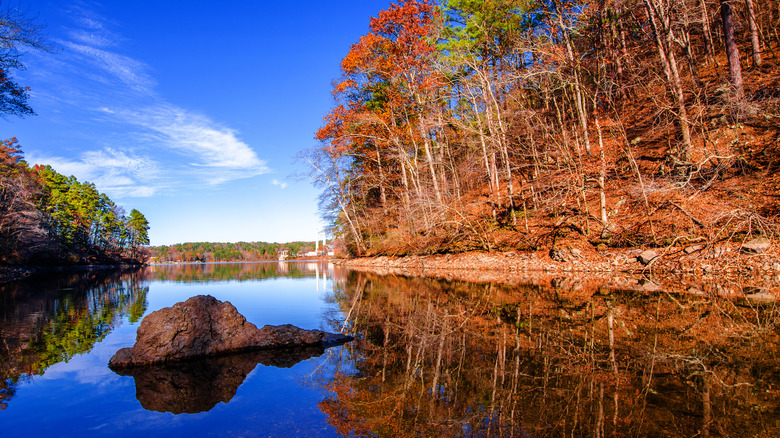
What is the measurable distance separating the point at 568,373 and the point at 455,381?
124cm

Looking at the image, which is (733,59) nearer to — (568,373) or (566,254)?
(566,254)

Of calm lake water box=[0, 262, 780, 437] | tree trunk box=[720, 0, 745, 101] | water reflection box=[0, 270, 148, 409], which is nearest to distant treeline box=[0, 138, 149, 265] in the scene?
water reflection box=[0, 270, 148, 409]

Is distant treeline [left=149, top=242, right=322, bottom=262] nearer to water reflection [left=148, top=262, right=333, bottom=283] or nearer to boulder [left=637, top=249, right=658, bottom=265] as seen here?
water reflection [left=148, top=262, right=333, bottom=283]

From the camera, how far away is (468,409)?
323cm

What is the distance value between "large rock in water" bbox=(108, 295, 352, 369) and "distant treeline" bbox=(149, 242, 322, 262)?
125m

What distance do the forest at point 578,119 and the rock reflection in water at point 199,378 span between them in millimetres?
12570

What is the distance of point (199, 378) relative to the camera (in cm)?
461

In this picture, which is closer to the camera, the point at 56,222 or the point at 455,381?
the point at 455,381

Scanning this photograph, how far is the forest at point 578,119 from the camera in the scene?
13.5 metres

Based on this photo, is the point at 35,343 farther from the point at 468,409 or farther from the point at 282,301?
the point at 468,409

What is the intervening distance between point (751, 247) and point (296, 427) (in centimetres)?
1316

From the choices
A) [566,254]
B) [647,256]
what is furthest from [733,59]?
[566,254]

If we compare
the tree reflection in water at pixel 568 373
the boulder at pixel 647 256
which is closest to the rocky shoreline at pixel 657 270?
the boulder at pixel 647 256

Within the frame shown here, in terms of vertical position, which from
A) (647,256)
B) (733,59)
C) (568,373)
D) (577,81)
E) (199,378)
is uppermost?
(733,59)
